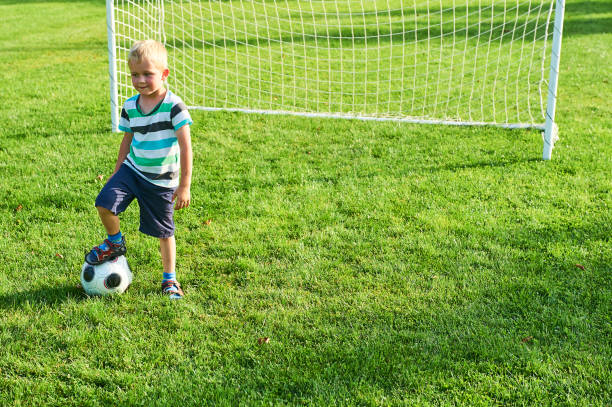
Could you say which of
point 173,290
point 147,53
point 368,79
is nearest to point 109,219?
point 173,290

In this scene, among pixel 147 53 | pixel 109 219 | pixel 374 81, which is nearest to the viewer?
pixel 147 53

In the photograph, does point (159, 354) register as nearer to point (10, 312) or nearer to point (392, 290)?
point (10, 312)

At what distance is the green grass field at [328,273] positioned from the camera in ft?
9.24

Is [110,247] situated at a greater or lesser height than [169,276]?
greater

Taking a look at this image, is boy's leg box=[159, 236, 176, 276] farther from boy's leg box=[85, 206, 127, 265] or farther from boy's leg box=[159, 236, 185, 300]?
boy's leg box=[85, 206, 127, 265]

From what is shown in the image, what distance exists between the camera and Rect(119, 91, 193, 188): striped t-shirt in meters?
3.27

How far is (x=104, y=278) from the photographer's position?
135 inches

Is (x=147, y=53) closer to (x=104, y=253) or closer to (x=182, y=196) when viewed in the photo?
(x=182, y=196)

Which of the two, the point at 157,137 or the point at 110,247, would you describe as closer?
the point at 157,137

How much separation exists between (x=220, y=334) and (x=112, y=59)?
4.34 m

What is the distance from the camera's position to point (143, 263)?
392cm

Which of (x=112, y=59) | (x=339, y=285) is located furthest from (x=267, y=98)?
(x=339, y=285)

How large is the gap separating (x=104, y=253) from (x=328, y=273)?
144 centimetres

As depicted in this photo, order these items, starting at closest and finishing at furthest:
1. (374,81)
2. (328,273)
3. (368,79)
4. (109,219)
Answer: (109,219), (328,273), (374,81), (368,79)
